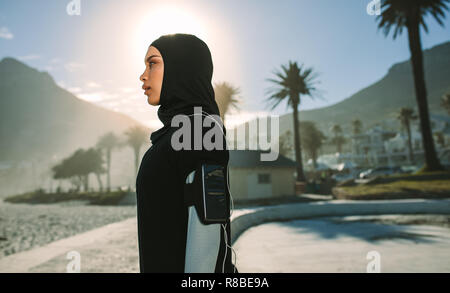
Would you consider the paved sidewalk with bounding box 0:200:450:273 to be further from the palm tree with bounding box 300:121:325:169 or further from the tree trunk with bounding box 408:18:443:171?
the palm tree with bounding box 300:121:325:169

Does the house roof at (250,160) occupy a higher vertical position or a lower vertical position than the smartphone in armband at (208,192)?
higher

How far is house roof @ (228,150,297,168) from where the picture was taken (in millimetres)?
28495

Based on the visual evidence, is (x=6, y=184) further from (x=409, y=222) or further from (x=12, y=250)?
(x=409, y=222)

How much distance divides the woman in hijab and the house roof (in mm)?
26141

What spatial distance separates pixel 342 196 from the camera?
19.6 m

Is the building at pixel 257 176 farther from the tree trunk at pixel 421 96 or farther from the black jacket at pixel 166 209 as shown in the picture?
the black jacket at pixel 166 209

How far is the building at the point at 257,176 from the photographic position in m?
28.2

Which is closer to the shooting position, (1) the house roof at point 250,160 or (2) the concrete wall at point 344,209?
(2) the concrete wall at point 344,209

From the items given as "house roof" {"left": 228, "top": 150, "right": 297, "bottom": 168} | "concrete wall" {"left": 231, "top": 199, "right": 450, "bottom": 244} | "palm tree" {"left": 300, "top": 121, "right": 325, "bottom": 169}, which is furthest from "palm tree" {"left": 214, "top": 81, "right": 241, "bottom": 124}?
"palm tree" {"left": 300, "top": 121, "right": 325, "bottom": 169}

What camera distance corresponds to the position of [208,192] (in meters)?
1.19

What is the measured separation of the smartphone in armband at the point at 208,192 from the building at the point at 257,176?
25.8 meters

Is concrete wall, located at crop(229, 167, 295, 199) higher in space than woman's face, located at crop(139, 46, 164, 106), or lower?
lower

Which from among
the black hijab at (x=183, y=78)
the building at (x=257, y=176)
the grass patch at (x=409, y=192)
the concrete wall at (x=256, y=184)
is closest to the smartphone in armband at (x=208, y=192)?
the black hijab at (x=183, y=78)
